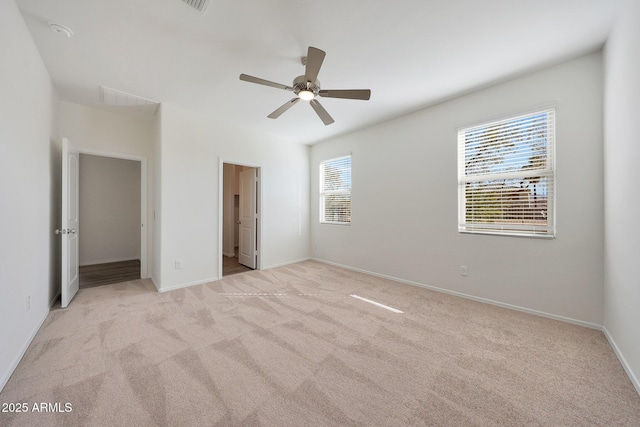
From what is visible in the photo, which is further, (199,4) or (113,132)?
(113,132)

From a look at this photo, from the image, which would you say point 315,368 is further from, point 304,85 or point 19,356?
point 304,85

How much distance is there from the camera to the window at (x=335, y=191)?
4.72 m

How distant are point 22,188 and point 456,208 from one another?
452cm

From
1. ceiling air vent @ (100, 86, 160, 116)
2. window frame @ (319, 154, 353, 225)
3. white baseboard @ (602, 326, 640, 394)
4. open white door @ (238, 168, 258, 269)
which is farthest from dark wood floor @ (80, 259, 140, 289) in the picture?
white baseboard @ (602, 326, 640, 394)

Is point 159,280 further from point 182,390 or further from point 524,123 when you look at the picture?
point 524,123

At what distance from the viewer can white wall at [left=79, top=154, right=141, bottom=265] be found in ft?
16.7

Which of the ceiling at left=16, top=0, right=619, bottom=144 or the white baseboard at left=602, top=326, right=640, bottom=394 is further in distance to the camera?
the ceiling at left=16, top=0, right=619, bottom=144

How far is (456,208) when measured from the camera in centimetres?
320

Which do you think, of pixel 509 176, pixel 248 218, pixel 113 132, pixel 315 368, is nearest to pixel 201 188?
pixel 248 218

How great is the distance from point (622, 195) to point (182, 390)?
3513 mm

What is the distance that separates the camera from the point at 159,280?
11.0 feet

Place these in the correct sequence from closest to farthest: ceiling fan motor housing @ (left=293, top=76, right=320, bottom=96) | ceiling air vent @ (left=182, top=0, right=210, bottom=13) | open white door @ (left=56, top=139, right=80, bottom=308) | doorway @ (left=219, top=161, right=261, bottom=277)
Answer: ceiling air vent @ (left=182, top=0, right=210, bottom=13) → ceiling fan motor housing @ (left=293, top=76, right=320, bottom=96) → open white door @ (left=56, top=139, right=80, bottom=308) → doorway @ (left=219, top=161, right=261, bottom=277)

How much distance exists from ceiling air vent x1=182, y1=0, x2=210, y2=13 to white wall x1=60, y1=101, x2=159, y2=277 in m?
2.51

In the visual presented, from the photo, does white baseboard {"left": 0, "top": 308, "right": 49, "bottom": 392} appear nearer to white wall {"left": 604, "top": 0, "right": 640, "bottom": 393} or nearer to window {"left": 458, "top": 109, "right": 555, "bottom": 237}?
white wall {"left": 604, "top": 0, "right": 640, "bottom": 393}
